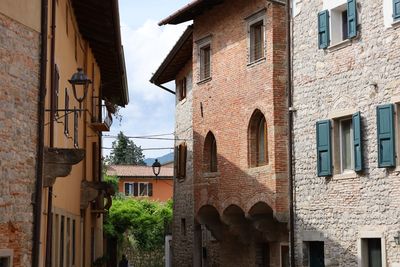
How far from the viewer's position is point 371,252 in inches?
707

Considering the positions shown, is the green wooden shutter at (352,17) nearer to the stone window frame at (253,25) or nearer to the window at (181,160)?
the stone window frame at (253,25)

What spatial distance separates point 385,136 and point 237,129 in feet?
22.2

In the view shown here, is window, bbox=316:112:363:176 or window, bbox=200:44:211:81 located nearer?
window, bbox=316:112:363:176

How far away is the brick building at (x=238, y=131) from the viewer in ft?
69.9

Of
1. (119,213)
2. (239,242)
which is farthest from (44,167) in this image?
(119,213)

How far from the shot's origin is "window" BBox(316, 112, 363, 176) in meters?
18.8

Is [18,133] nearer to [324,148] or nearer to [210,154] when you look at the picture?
[324,148]

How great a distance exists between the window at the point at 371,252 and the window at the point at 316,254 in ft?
6.01

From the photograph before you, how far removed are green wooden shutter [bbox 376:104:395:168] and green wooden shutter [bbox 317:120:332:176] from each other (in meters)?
1.93

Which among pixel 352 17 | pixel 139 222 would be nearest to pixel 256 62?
pixel 352 17

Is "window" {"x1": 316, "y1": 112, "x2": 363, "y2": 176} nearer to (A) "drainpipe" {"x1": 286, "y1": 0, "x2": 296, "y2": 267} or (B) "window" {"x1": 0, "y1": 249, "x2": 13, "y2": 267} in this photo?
(A) "drainpipe" {"x1": 286, "y1": 0, "x2": 296, "y2": 267}

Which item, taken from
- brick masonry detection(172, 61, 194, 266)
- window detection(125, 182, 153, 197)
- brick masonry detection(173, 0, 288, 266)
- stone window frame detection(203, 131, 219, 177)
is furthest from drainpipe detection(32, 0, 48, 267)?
window detection(125, 182, 153, 197)

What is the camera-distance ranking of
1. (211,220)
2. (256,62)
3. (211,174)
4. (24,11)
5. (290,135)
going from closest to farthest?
(24,11) < (290,135) < (256,62) < (211,174) < (211,220)

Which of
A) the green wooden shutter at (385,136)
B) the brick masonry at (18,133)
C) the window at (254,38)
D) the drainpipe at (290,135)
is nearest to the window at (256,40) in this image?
the window at (254,38)
